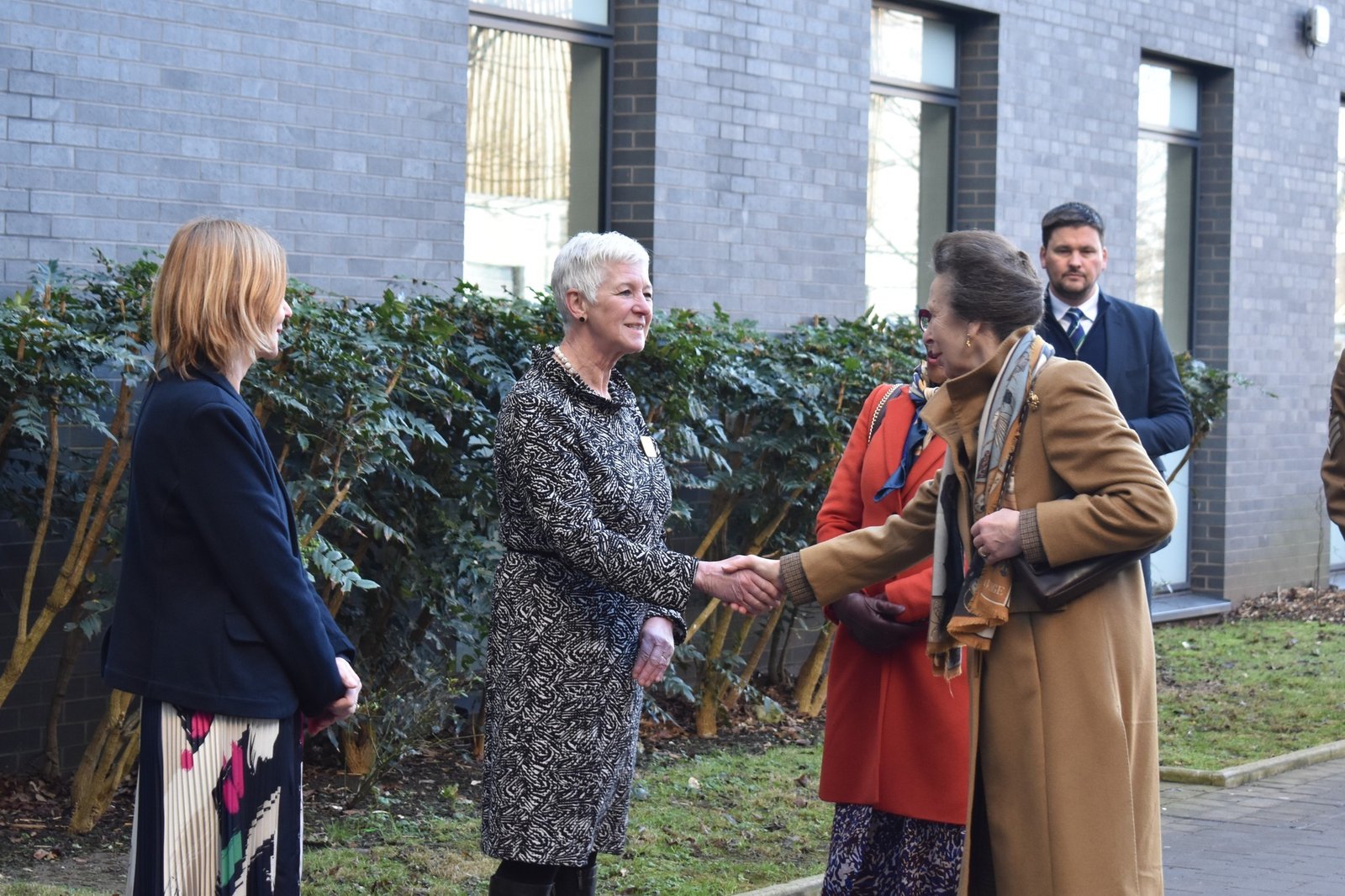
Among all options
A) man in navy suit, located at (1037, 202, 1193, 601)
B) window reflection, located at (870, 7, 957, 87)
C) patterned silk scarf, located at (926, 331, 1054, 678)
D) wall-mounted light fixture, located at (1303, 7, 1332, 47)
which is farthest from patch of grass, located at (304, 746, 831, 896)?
wall-mounted light fixture, located at (1303, 7, 1332, 47)

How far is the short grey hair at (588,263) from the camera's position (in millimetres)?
4574

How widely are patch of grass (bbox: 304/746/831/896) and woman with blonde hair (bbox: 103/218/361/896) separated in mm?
2145

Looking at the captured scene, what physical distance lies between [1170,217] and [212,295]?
12.0 metres

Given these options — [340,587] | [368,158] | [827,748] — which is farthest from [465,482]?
[827,748]

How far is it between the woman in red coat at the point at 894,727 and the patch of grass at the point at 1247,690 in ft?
12.9

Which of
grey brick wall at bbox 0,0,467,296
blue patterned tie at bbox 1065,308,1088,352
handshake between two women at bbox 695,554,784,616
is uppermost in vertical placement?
grey brick wall at bbox 0,0,467,296

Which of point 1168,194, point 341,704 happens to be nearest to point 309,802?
point 341,704

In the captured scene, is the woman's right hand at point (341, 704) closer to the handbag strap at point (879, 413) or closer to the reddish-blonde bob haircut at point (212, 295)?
the reddish-blonde bob haircut at point (212, 295)

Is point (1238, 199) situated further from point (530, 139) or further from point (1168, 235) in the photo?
point (530, 139)

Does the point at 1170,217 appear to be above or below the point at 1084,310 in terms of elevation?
above

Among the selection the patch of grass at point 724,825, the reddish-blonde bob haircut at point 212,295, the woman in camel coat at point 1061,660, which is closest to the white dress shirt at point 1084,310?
the patch of grass at point 724,825

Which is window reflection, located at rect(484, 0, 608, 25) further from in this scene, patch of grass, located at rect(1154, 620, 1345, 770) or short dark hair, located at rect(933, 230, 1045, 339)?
short dark hair, located at rect(933, 230, 1045, 339)

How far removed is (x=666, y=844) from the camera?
21.2ft

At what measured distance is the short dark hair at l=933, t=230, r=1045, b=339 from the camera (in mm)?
4098
